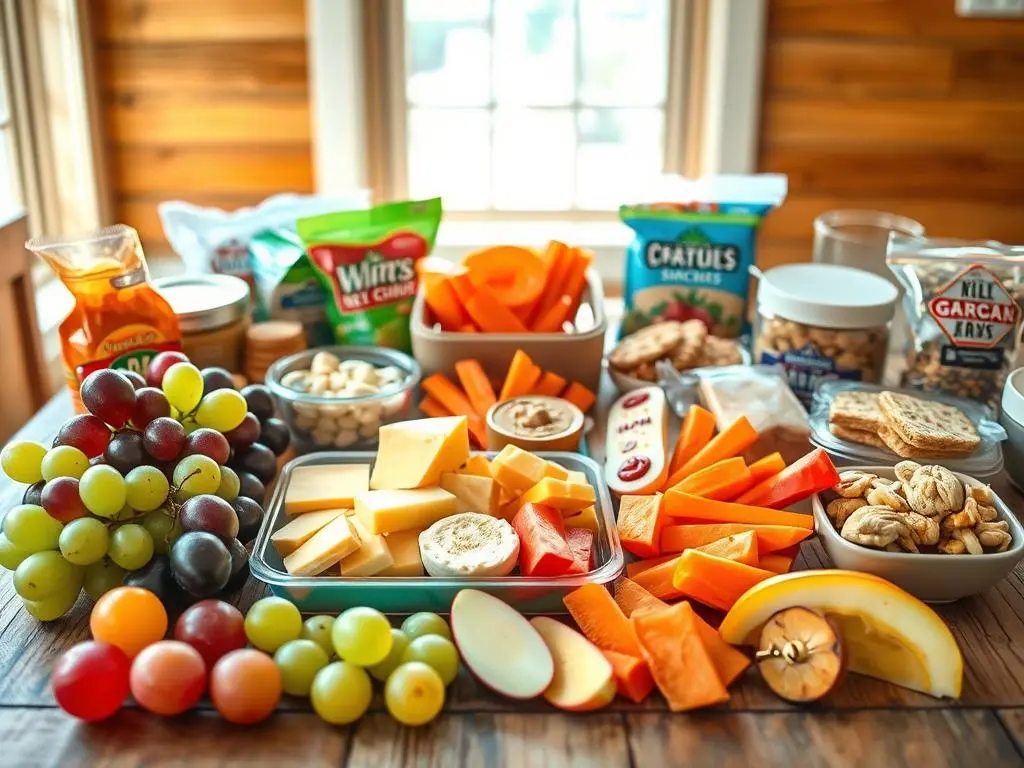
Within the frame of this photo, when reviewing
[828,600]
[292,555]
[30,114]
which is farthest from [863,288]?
[30,114]

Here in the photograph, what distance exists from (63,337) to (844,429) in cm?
92

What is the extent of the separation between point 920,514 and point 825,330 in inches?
16.0

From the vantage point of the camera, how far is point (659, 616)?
0.88 metres

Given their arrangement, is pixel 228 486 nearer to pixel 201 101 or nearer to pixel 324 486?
pixel 324 486

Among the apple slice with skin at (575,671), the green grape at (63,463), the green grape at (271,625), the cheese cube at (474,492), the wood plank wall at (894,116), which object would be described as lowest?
the apple slice with skin at (575,671)

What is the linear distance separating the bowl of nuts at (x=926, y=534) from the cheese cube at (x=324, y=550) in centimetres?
45

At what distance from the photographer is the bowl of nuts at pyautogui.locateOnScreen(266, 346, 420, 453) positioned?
1221mm

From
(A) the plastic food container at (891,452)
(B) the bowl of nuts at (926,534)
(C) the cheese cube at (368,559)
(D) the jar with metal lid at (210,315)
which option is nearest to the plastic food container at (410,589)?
(C) the cheese cube at (368,559)

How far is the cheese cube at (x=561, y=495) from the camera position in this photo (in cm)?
98

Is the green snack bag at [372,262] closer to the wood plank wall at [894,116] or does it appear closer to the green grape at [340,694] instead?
the green grape at [340,694]

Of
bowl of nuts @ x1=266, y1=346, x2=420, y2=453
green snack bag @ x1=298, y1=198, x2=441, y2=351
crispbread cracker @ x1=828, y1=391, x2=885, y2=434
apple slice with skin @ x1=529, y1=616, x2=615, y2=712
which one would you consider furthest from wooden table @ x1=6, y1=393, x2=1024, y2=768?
green snack bag @ x1=298, y1=198, x2=441, y2=351

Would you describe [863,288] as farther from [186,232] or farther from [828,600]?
[186,232]

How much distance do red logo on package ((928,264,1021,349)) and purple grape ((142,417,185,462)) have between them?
908mm

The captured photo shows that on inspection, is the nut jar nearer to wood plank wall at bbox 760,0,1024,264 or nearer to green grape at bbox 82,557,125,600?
green grape at bbox 82,557,125,600
